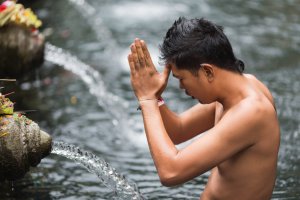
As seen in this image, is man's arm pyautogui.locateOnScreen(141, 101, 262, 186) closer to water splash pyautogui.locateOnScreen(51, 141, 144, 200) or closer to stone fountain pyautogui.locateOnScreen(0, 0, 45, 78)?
water splash pyautogui.locateOnScreen(51, 141, 144, 200)

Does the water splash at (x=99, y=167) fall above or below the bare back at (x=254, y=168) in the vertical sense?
below

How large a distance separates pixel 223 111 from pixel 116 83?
14.9 feet

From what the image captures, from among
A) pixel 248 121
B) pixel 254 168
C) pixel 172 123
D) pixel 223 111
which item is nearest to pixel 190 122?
pixel 172 123

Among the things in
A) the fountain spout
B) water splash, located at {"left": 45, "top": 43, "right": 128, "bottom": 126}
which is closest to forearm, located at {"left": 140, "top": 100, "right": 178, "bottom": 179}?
the fountain spout

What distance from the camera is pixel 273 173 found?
322 centimetres

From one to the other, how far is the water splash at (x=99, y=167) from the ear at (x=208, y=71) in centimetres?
136

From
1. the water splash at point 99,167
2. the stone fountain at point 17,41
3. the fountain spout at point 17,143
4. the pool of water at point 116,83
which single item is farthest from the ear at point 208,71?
the stone fountain at point 17,41

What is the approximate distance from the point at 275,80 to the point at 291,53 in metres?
1.25

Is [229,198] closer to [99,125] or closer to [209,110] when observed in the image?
[209,110]

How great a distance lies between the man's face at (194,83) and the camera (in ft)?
9.81

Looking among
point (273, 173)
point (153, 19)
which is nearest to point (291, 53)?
point (153, 19)

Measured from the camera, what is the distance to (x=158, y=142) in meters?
2.93

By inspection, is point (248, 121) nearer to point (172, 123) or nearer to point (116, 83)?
point (172, 123)

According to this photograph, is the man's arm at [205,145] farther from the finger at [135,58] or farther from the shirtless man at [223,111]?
the finger at [135,58]
